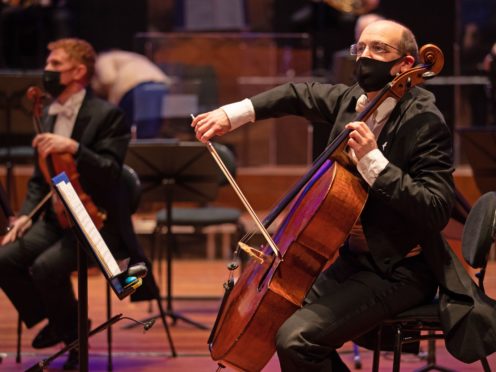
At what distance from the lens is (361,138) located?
2.90 metres

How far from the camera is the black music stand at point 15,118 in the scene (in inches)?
214

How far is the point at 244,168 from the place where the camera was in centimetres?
674

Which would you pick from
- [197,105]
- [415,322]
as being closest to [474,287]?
[415,322]

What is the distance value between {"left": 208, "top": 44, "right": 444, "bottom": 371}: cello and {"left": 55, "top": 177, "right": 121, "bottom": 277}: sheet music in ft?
1.34

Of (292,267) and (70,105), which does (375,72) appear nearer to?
(292,267)

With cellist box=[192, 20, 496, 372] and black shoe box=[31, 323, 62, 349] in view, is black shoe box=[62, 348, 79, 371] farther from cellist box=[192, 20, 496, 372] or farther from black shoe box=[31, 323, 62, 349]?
cellist box=[192, 20, 496, 372]

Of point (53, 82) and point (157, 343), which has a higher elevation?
point (53, 82)

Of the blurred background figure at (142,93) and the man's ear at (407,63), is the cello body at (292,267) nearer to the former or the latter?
the man's ear at (407,63)

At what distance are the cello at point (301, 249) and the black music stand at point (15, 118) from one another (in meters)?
2.78

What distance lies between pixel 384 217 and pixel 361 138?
0.32 m

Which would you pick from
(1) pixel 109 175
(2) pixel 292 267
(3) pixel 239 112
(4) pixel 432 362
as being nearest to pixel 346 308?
(2) pixel 292 267

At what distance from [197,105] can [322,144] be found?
8.48 feet

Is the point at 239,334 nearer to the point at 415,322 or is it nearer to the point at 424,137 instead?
the point at 415,322

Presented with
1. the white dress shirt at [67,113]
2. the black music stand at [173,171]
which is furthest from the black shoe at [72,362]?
the white dress shirt at [67,113]
